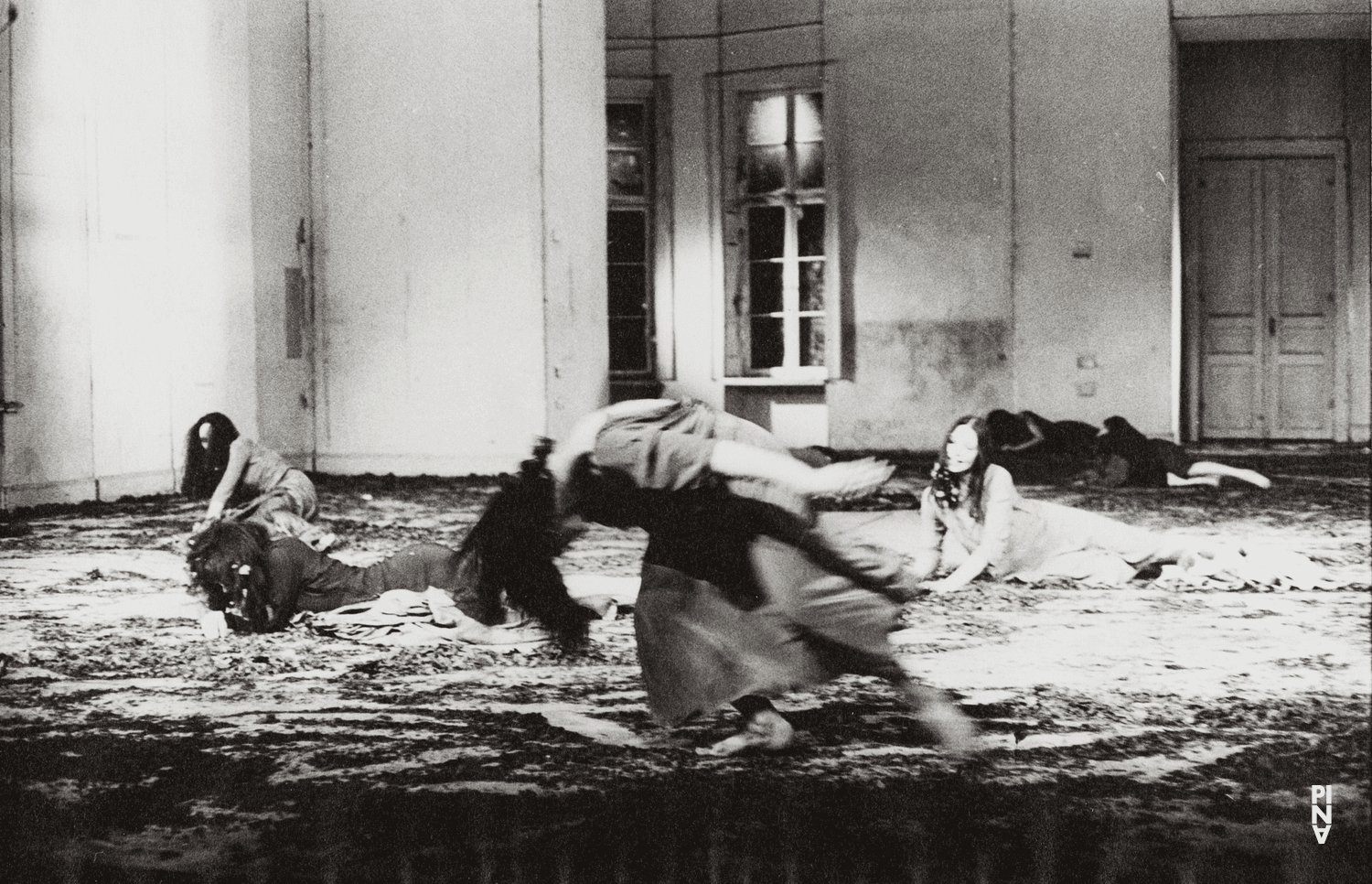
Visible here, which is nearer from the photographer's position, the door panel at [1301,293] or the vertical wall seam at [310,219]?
the vertical wall seam at [310,219]

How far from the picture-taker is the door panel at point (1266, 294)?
14031 millimetres

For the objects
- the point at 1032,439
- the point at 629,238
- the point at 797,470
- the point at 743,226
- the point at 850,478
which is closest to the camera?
the point at 850,478

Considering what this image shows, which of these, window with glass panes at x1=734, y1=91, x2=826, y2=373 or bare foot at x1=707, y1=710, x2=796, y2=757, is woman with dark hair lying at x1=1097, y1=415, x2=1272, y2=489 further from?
bare foot at x1=707, y1=710, x2=796, y2=757

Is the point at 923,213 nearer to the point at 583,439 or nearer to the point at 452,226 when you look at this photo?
the point at 452,226

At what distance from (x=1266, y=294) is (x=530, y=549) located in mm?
12013

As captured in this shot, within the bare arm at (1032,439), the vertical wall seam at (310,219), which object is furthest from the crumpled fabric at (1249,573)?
the vertical wall seam at (310,219)

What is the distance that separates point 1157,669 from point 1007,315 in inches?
353

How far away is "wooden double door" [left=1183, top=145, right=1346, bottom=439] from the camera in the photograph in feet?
46.0

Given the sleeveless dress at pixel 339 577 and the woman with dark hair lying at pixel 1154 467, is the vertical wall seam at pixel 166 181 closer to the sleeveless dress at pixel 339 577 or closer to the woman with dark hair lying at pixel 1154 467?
the sleeveless dress at pixel 339 577

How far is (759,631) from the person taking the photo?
12.3 ft

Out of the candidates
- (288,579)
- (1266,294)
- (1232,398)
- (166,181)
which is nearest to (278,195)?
(166,181)

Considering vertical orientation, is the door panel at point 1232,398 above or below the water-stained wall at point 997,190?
below

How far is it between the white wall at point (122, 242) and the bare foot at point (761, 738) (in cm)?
714

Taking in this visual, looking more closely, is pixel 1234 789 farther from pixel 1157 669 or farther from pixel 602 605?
pixel 602 605
